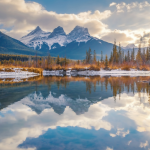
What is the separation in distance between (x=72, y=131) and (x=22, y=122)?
2.34m

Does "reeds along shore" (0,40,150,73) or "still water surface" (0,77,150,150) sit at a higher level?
"reeds along shore" (0,40,150,73)

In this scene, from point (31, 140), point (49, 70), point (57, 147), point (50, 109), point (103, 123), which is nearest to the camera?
point (57, 147)

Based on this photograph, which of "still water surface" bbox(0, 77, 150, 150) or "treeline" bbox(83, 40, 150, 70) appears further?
"treeline" bbox(83, 40, 150, 70)

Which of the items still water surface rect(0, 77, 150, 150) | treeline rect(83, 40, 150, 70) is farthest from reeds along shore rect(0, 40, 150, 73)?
still water surface rect(0, 77, 150, 150)

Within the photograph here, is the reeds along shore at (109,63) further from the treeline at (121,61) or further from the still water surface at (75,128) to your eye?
the still water surface at (75,128)

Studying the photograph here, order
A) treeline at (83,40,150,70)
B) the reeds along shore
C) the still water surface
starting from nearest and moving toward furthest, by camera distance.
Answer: the still water surface
the reeds along shore
treeline at (83,40,150,70)

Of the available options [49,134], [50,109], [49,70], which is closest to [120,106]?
[50,109]

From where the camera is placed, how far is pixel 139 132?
18.0 ft

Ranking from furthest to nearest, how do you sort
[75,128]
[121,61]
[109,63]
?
[121,61] → [109,63] → [75,128]

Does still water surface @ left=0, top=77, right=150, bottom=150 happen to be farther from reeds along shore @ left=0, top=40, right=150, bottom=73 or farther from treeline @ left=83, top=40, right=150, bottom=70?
treeline @ left=83, top=40, right=150, bottom=70

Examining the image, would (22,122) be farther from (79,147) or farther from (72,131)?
(79,147)

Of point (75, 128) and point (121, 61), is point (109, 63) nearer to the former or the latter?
point (121, 61)

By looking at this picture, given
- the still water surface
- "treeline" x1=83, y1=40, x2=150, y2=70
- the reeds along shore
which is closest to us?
the still water surface

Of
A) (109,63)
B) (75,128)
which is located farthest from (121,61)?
(75,128)
